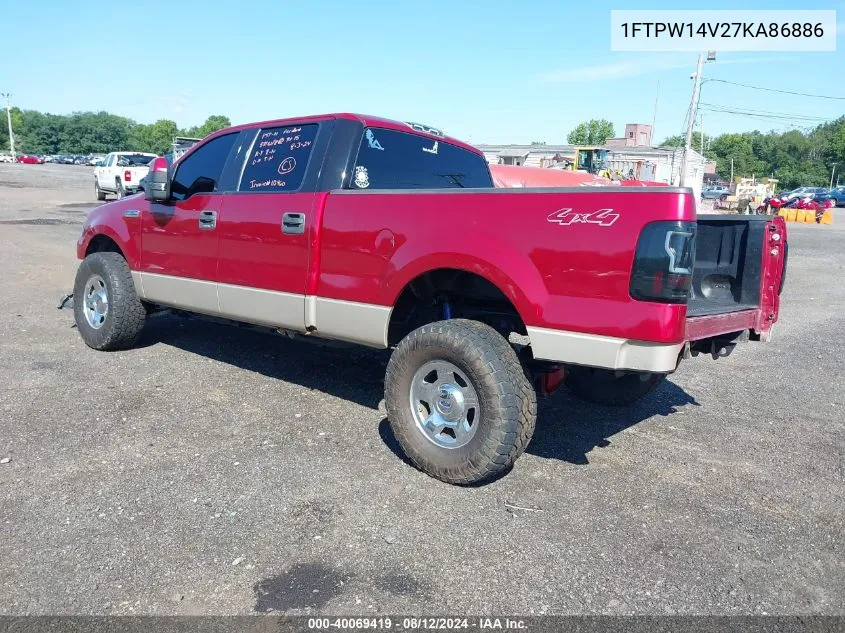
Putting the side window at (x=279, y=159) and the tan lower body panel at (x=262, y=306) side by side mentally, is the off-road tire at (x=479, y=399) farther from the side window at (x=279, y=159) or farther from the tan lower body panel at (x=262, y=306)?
the side window at (x=279, y=159)

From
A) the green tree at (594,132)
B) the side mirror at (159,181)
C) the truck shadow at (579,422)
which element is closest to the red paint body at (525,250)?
the truck shadow at (579,422)

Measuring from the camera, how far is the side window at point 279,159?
4.65 m

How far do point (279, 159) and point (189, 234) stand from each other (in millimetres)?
999

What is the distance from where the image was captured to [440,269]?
3.86m

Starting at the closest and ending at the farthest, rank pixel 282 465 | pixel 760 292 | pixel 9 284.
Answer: pixel 282 465, pixel 760 292, pixel 9 284

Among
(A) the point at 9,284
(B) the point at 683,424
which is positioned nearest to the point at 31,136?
(A) the point at 9,284

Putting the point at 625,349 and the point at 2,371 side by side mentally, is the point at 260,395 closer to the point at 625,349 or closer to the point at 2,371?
the point at 2,371

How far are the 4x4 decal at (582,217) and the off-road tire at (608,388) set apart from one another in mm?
1743

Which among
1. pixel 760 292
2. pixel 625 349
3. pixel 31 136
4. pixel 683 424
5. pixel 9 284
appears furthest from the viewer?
pixel 31 136

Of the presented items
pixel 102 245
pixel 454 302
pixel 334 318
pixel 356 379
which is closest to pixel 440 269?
pixel 454 302

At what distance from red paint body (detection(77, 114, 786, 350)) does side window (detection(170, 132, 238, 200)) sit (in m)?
0.10

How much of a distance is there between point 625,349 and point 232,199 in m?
3.05

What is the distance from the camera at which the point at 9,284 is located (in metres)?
9.12

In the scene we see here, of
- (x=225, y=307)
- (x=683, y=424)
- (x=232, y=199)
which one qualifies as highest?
(x=232, y=199)
